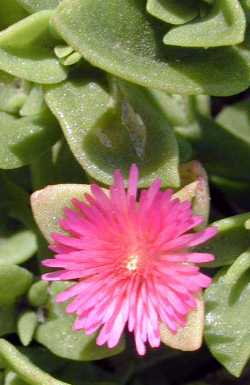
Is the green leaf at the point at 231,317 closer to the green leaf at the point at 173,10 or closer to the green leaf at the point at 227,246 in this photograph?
the green leaf at the point at 227,246

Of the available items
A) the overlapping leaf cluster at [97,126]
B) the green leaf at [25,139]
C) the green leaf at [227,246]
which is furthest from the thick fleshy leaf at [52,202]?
the green leaf at [227,246]

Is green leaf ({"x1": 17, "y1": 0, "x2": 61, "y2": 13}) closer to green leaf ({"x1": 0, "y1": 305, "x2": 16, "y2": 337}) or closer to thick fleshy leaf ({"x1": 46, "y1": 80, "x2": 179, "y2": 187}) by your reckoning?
thick fleshy leaf ({"x1": 46, "y1": 80, "x2": 179, "y2": 187})

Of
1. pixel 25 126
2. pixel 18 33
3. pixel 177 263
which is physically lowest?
pixel 177 263

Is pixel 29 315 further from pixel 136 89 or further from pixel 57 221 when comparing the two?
pixel 136 89

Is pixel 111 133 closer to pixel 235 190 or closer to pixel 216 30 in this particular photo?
pixel 216 30

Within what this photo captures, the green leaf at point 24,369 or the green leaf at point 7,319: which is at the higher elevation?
the green leaf at point 24,369

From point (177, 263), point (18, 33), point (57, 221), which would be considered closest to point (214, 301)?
point (177, 263)
